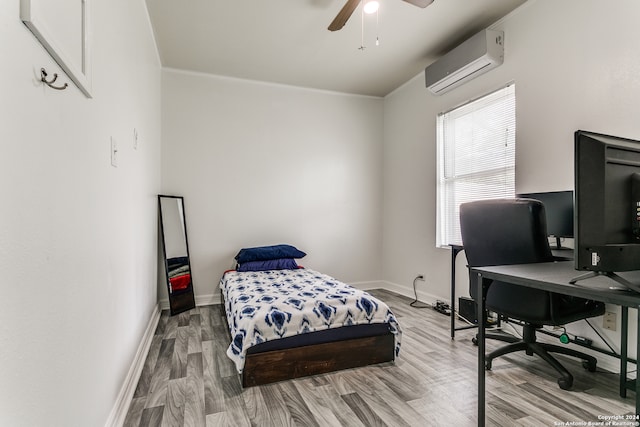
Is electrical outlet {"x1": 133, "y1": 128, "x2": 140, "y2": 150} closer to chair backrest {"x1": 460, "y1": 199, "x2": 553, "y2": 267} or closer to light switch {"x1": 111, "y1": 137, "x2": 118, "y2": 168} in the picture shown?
light switch {"x1": 111, "y1": 137, "x2": 118, "y2": 168}

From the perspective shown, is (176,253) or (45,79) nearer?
(45,79)

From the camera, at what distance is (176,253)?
11.5 ft

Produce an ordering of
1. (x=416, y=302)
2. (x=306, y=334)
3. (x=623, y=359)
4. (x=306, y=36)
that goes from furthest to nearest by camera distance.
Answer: (x=416, y=302), (x=306, y=36), (x=306, y=334), (x=623, y=359)

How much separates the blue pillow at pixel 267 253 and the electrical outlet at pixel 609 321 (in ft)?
8.81

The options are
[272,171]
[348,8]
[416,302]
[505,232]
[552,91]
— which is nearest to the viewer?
[505,232]

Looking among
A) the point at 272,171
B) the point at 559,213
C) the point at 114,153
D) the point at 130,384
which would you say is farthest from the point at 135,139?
the point at 559,213

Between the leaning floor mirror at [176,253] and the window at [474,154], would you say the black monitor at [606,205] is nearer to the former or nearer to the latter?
the window at [474,154]

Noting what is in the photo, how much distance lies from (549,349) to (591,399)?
0.36 meters

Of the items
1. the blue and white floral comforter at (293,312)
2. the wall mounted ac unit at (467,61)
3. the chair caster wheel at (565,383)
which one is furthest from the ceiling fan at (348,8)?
the chair caster wheel at (565,383)

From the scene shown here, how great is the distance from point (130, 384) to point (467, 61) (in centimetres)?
348

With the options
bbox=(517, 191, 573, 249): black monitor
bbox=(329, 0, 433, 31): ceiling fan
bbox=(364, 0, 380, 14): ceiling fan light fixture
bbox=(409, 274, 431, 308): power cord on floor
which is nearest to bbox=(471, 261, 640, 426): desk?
bbox=(517, 191, 573, 249): black monitor

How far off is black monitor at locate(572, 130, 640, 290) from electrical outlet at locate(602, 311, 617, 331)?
4.56 feet

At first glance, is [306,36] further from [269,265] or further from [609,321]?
[609,321]

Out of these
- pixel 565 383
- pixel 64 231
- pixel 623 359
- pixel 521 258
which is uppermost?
pixel 64 231
